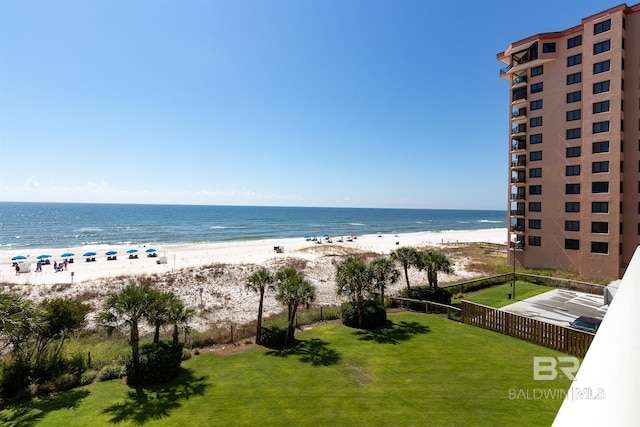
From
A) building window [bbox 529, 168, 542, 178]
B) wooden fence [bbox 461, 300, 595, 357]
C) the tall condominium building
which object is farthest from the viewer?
building window [bbox 529, 168, 542, 178]

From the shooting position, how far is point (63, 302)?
48.8ft

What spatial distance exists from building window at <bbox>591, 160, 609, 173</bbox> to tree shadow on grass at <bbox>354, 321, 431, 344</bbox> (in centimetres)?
2865

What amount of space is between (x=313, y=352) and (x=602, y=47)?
41.2 meters

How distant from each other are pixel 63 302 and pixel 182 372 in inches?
268

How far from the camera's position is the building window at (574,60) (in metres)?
33.9

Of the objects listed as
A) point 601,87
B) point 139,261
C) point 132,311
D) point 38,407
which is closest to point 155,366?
point 132,311

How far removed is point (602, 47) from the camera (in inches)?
1258

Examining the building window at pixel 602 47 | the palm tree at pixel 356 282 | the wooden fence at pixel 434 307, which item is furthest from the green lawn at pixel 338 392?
the building window at pixel 602 47

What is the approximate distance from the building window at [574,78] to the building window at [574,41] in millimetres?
3153

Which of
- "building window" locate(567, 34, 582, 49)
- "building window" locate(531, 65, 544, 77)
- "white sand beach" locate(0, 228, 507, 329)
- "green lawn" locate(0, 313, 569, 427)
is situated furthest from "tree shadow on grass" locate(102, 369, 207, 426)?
"building window" locate(567, 34, 582, 49)

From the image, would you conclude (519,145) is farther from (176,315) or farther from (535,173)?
(176,315)

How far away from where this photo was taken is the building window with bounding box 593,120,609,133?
1242 inches

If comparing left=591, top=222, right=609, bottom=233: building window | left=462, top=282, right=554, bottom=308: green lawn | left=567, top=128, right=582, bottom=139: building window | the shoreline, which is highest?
left=567, top=128, right=582, bottom=139: building window

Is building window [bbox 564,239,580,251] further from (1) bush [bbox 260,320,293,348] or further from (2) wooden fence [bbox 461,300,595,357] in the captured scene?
(1) bush [bbox 260,320,293,348]
